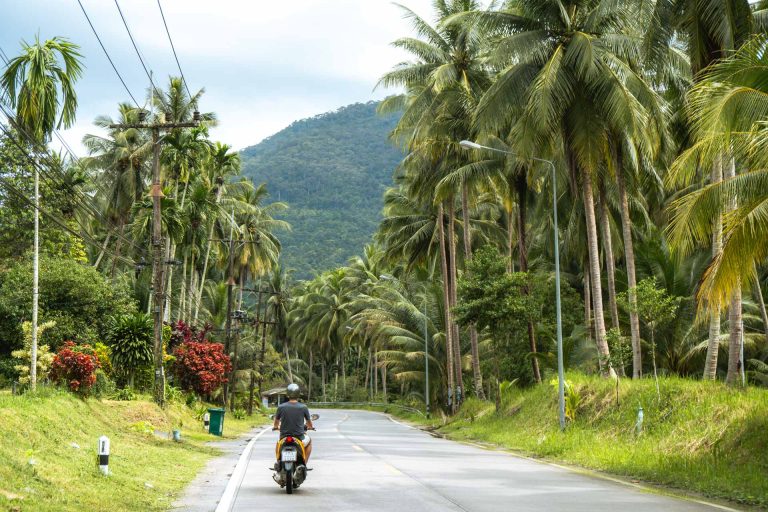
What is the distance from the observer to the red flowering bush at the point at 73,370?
21.3 meters

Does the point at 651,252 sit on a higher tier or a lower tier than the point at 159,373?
higher

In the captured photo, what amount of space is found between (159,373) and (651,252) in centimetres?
A: 2177

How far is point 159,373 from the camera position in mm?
27359

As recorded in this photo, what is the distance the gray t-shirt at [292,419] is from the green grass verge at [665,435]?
5.87 meters

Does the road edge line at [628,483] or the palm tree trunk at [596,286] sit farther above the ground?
the palm tree trunk at [596,286]

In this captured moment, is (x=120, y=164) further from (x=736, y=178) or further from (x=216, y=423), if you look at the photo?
(x=736, y=178)

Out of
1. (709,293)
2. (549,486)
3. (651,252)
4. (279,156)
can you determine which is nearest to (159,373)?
(549,486)

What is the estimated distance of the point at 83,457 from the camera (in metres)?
14.2

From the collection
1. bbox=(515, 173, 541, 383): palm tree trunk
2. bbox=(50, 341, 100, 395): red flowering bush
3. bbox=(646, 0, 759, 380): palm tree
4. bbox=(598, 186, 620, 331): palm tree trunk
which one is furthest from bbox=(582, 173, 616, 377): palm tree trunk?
bbox=(50, 341, 100, 395): red flowering bush

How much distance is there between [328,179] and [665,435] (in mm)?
117494

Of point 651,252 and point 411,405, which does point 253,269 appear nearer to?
point 411,405

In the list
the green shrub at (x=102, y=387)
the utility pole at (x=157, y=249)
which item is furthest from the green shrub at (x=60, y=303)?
the utility pole at (x=157, y=249)

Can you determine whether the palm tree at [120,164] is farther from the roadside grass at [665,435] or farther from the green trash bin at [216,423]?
the roadside grass at [665,435]

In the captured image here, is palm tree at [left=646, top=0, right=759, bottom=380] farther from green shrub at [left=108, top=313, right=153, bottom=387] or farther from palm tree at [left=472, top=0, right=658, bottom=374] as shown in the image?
green shrub at [left=108, top=313, right=153, bottom=387]
